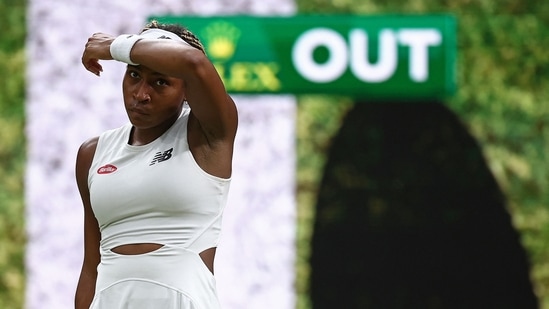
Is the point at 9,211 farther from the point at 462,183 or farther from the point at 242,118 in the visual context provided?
the point at 462,183

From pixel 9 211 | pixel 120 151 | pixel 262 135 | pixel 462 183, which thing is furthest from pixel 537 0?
pixel 120 151

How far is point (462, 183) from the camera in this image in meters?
5.49

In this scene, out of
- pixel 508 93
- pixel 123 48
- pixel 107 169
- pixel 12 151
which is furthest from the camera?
pixel 508 93

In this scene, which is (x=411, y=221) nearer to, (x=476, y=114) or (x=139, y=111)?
(x=476, y=114)

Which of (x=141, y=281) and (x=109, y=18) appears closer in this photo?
(x=141, y=281)

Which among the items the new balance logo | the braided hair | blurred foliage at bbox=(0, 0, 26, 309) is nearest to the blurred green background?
blurred foliage at bbox=(0, 0, 26, 309)

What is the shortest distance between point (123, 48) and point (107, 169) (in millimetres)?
349

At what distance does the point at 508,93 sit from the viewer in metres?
5.53

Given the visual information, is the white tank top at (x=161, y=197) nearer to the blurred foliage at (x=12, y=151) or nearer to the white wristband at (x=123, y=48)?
the white wristband at (x=123, y=48)

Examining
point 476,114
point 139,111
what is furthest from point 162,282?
point 476,114

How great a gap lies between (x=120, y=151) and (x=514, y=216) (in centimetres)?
323

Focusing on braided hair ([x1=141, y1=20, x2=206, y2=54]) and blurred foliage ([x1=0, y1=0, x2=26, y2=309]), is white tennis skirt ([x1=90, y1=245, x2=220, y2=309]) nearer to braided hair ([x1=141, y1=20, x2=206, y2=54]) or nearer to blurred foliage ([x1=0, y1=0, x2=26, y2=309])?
braided hair ([x1=141, y1=20, x2=206, y2=54])

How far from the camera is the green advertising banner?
17.9ft

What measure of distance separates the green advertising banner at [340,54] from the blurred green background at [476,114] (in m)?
0.07
